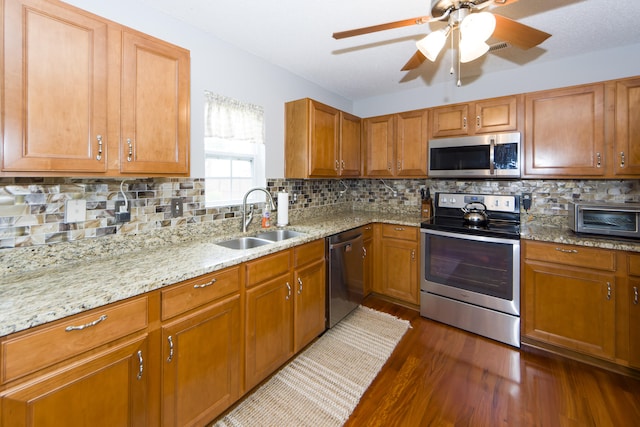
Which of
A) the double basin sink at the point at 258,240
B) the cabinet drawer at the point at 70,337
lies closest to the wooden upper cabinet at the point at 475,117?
the double basin sink at the point at 258,240

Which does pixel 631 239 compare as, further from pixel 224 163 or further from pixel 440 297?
pixel 224 163

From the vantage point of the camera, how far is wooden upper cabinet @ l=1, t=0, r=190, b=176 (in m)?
1.12

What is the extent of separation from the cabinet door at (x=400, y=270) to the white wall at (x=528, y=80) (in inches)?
69.4

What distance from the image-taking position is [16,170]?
3.67ft

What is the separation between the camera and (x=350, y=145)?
11.0 ft

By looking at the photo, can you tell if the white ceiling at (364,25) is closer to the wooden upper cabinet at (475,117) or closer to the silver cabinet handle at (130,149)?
the wooden upper cabinet at (475,117)

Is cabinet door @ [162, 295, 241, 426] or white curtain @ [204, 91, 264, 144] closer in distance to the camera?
cabinet door @ [162, 295, 241, 426]

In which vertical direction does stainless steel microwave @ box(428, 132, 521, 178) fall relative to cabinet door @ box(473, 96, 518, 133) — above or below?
below

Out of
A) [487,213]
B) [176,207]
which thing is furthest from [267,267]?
[487,213]

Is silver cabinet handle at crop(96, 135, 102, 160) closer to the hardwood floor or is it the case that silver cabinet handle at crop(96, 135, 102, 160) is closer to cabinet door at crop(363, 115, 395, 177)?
the hardwood floor

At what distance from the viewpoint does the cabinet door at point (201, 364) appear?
1.34 metres

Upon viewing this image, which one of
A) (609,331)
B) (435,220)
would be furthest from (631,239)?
(435,220)

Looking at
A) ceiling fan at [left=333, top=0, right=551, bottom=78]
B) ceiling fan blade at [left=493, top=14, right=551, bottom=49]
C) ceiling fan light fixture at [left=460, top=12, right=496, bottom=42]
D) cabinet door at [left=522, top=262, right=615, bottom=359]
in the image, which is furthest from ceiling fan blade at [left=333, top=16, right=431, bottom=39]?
cabinet door at [left=522, top=262, right=615, bottom=359]

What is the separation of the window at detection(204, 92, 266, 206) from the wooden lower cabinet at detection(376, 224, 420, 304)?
146cm
